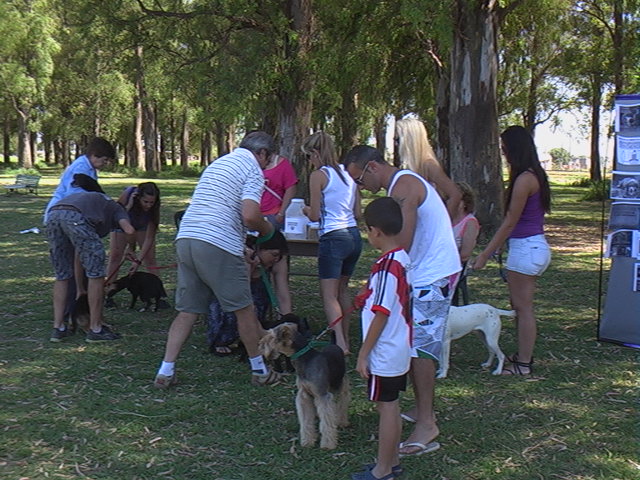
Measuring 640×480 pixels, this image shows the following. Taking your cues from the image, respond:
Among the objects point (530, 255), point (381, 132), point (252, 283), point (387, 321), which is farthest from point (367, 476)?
point (381, 132)

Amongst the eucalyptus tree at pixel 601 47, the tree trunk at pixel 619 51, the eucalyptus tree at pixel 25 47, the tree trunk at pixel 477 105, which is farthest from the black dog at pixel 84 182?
the eucalyptus tree at pixel 25 47

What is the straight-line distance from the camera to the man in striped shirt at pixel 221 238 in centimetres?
484

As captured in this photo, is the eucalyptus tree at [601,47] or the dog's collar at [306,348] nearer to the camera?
the dog's collar at [306,348]

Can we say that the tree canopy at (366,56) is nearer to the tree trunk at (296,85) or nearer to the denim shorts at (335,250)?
the tree trunk at (296,85)

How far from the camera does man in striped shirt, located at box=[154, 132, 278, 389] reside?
4.84 metres

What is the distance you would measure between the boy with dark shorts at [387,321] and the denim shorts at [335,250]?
2.08 metres

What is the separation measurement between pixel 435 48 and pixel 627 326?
1288cm

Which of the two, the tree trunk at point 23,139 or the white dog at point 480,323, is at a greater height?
the tree trunk at point 23,139

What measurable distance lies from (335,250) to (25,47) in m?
37.6

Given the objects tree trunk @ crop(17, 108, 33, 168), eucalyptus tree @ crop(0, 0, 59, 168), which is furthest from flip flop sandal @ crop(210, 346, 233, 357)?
tree trunk @ crop(17, 108, 33, 168)

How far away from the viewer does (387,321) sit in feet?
11.3

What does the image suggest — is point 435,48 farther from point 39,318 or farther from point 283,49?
point 39,318

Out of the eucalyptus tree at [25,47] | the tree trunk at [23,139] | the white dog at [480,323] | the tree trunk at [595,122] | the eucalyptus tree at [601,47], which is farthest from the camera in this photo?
the tree trunk at [23,139]

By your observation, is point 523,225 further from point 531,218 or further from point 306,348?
point 306,348
